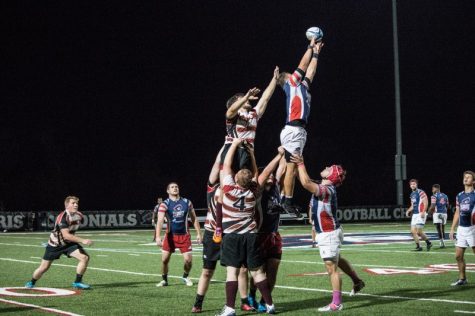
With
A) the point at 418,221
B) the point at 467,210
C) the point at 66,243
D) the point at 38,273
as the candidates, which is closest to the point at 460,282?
the point at 467,210

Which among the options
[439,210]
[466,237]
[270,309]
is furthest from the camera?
[439,210]

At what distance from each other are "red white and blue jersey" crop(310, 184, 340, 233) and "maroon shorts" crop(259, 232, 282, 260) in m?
0.64

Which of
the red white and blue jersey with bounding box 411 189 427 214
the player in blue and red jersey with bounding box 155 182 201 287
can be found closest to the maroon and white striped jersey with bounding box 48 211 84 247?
the player in blue and red jersey with bounding box 155 182 201 287

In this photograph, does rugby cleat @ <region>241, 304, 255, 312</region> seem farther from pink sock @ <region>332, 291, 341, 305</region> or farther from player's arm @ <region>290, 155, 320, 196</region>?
player's arm @ <region>290, 155, 320, 196</region>

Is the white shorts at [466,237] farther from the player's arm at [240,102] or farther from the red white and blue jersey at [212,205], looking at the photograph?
the player's arm at [240,102]

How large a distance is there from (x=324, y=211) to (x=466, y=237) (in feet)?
14.4

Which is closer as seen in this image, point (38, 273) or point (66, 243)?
point (38, 273)

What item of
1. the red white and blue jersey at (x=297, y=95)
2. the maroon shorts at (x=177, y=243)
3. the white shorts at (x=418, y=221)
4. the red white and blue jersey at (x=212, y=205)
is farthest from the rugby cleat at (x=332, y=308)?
the white shorts at (x=418, y=221)

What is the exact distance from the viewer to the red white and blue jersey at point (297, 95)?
524 inches

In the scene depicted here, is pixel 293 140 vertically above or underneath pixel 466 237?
above

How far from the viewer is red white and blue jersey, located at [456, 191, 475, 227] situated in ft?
49.9

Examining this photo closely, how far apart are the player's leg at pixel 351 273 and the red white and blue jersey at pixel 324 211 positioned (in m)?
1.12

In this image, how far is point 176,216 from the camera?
16734 mm

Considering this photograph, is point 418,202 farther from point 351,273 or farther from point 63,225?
point 63,225
